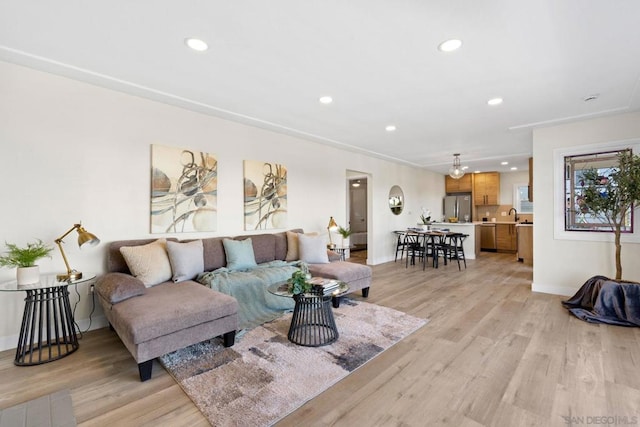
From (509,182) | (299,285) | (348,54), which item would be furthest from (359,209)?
(348,54)

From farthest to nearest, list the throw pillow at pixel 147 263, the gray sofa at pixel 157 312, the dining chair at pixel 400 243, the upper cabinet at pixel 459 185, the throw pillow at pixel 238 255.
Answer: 1. the upper cabinet at pixel 459 185
2. the dining chair at pixel 400 243
3. the throw pillow at pixel 238 255
4. the throw pillow at pixel 147 263
5. the gray sofa at pixel 157 312

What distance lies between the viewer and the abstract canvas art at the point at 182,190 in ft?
11.4

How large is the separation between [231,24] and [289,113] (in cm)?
186

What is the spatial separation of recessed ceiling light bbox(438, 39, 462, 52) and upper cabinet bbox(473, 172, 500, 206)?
7.99m

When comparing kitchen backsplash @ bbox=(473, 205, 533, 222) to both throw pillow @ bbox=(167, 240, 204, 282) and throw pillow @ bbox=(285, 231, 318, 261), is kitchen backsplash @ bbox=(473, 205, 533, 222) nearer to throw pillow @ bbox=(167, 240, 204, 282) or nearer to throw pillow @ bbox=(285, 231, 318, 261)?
throw pillow @ bbox=(285, 231, 318, 261)

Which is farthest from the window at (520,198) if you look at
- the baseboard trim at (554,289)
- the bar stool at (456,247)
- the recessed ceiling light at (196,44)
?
the recessed ceiling light at (196,44)

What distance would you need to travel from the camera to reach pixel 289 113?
397 cm

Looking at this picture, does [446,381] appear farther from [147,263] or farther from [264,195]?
[264,195]

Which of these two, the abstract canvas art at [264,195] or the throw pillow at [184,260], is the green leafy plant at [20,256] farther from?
the abstract canvas art at [264,195]

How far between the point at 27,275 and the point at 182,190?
1.64m

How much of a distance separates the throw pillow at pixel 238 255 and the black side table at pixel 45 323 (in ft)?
4.60

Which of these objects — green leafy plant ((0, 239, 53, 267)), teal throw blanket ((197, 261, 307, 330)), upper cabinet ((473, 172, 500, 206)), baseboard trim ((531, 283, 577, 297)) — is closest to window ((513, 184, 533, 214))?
upper cabinet ((473, 172, 500, 206))

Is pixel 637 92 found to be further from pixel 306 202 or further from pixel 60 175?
pixel 60 175

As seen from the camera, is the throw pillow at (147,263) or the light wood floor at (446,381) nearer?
the light wood floor at (446,381)
